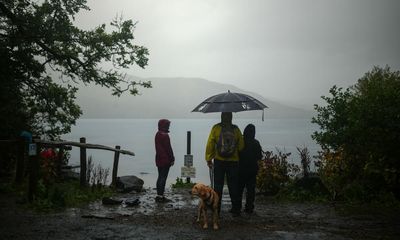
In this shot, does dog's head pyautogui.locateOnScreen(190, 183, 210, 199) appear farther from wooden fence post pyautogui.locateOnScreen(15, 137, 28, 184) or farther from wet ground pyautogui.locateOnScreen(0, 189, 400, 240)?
wooden fence post pyautogui.locateOnScreen(15, 137, 28, 184)

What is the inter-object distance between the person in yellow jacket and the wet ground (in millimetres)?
951

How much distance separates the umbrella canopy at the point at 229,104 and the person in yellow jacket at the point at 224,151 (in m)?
0.19

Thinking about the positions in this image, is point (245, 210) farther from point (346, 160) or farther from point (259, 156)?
point (346, 160)

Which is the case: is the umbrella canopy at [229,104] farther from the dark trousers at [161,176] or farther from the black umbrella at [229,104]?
the dark trousers at [161,176]

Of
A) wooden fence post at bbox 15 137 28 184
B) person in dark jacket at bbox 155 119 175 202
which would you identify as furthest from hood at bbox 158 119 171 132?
wooden fence post at bbox 15 137 28 184

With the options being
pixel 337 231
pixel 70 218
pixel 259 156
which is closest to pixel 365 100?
pixel 259 156

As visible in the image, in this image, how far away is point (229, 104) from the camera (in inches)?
312

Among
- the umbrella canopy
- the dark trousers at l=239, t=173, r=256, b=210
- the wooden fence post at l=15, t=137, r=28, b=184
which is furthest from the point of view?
the wooden fence post at l=15, t=137, r=28, b=184

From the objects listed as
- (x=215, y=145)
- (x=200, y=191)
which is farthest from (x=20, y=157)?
(x=200, y=191)

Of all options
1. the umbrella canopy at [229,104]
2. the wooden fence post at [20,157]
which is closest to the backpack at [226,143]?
the umbrella canopy at [229,104]

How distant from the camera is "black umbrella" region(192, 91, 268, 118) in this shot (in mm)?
7746

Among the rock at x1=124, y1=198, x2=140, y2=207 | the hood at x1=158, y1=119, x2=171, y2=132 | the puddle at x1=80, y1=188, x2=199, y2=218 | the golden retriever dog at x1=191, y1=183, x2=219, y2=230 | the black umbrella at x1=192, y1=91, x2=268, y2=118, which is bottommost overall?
the puddle at x1=80, y1=188, x2=199, y2=218

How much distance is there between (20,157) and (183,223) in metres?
5.92

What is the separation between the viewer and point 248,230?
688cm
